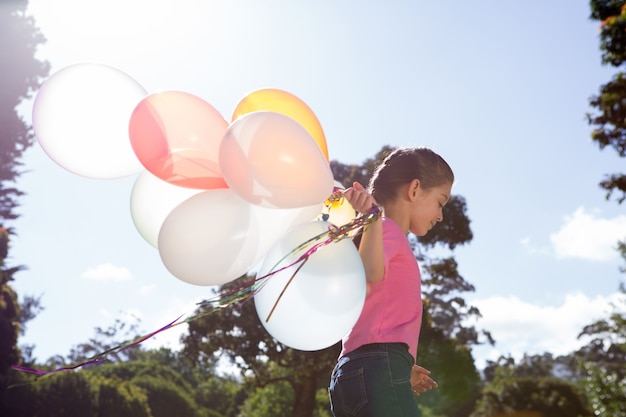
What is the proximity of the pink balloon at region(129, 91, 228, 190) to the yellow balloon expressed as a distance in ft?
0.51

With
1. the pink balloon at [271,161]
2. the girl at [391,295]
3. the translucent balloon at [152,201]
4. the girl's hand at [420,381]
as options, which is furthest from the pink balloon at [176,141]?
the girl's hand at [420,381]

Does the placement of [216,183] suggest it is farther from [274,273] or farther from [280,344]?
[280,344]

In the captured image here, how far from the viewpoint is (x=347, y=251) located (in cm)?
180

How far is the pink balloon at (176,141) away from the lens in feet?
6.78

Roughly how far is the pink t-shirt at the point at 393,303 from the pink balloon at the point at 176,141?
2.02 ft

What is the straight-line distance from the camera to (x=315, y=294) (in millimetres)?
1769

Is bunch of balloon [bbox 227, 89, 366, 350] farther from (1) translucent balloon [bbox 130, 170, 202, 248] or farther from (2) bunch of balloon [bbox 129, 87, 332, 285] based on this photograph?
(1) translucent balloon [bbox 130, 170, 202, 248]

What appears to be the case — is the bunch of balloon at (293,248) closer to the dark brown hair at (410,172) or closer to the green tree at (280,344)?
the dark brown hair at (410,172)

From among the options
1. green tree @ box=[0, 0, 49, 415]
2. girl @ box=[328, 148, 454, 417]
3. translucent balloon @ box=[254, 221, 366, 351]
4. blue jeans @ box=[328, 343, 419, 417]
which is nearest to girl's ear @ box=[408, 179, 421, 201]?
girl @ box=[328, 148, 454, 417]

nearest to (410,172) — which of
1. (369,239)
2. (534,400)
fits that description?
(369,239)

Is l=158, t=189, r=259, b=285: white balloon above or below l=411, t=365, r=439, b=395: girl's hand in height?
above

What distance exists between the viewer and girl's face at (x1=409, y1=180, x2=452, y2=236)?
213 cm

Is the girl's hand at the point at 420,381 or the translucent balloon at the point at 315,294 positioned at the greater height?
the translucent balloon at the point at 315,294

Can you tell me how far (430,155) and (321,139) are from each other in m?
0.41
